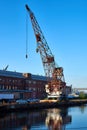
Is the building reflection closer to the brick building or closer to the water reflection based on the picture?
the water reflection

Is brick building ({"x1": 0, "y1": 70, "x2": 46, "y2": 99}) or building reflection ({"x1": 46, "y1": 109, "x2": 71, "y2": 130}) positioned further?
brick building ({"x1": 0, "y1": 70, "x2": 46, "y2": 99})

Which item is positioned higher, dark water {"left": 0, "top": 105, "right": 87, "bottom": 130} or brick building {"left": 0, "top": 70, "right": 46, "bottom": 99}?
brick building {"left": 0, "top": 70, "right": 46, "bottom": 99}

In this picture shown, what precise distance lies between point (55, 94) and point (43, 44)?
1464 centimetres

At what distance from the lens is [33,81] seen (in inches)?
3856

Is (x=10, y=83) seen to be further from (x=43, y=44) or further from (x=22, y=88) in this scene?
(x=43, y=44)

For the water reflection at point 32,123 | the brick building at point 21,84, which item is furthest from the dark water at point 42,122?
the brick building at point 21,84

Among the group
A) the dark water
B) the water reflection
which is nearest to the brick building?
the dark water

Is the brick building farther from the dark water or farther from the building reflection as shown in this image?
the building reflection

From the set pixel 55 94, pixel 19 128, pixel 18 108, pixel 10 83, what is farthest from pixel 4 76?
pixel 19 128

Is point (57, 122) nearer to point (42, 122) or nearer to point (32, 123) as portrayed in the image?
point (42, 122)

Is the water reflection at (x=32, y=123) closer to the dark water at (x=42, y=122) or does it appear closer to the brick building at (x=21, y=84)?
the dark water at (x=42, y=122)

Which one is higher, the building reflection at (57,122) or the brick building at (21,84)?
the brick building at (21,84)

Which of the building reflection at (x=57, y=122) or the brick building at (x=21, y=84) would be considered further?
the brick building at (x=21, y=84)

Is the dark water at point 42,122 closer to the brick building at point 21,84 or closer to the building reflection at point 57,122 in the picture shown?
the building reflection at point 57,122
